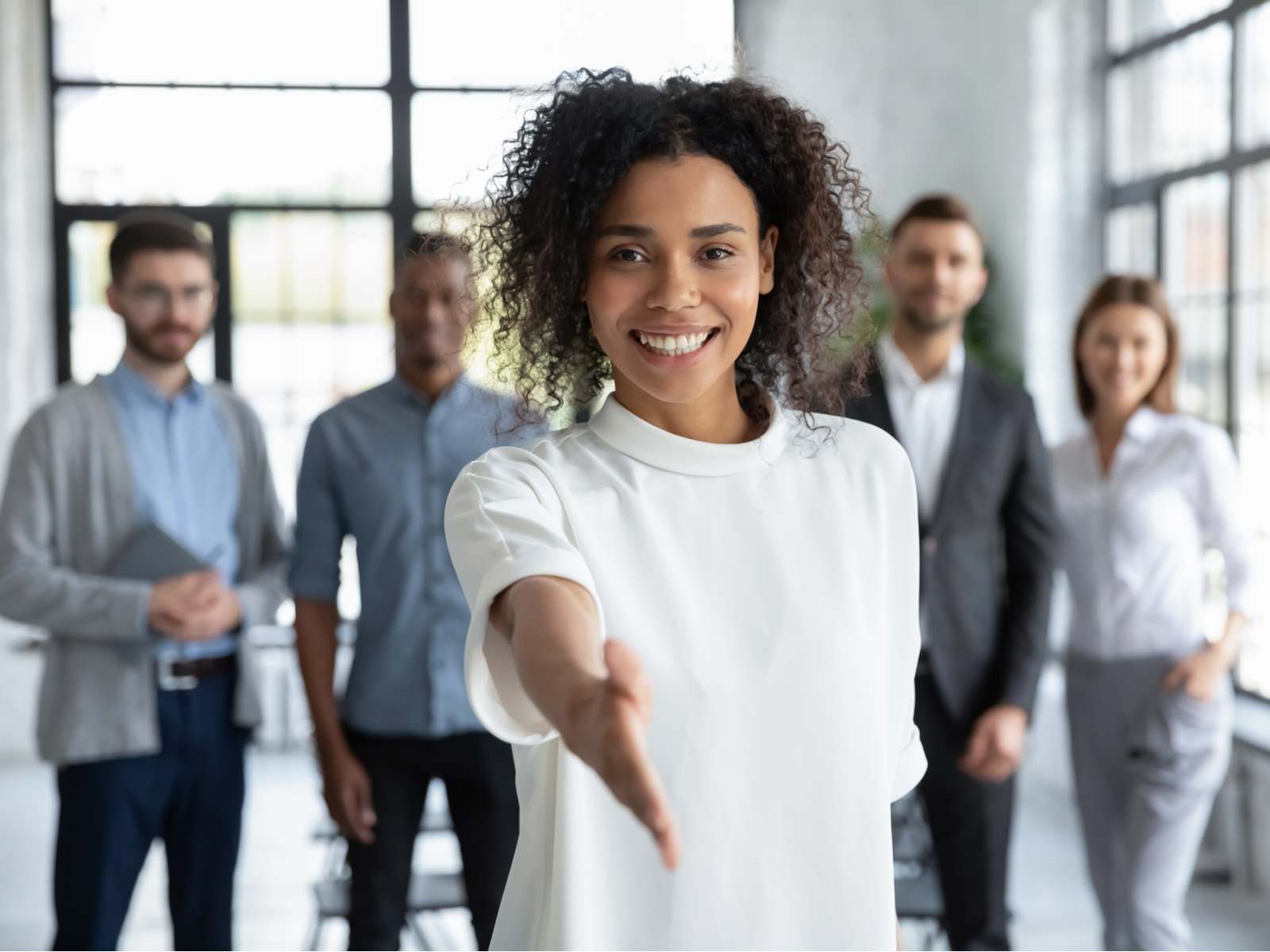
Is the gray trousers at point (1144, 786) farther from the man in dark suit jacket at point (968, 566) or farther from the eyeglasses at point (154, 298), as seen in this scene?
the eyeglasses at point (154, 298)

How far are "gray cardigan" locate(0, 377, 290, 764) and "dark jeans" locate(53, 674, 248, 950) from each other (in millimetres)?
48

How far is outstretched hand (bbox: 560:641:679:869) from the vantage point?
738 mm

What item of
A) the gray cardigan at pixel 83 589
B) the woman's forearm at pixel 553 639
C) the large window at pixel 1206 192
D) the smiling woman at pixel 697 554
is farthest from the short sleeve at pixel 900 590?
the large window at pixel 1206 192

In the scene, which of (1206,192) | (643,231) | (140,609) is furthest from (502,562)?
(1206,192)

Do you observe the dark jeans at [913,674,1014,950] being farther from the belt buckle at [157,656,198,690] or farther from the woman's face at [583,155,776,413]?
the woman's face at [583,155,776,413]

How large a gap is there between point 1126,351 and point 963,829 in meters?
1.22

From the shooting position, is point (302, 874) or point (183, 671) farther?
point (302, 874)

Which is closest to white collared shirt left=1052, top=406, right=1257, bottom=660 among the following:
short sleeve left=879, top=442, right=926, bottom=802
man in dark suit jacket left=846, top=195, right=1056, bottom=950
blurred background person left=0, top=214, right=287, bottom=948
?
man in dark suit jacket left=846, top=195, right=1056, bottom=950

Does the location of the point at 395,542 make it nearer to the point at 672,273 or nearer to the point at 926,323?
the point at 926,323

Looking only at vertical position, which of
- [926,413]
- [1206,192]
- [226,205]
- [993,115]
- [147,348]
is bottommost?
[926,413]

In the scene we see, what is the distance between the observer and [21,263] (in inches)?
254

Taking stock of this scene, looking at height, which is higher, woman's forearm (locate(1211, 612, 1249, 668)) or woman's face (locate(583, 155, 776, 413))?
woman's face (locate(583, 155, 776, 413))

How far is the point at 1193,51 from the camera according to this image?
5184mm

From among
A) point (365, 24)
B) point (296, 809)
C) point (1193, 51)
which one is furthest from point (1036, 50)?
point (296, 809)
